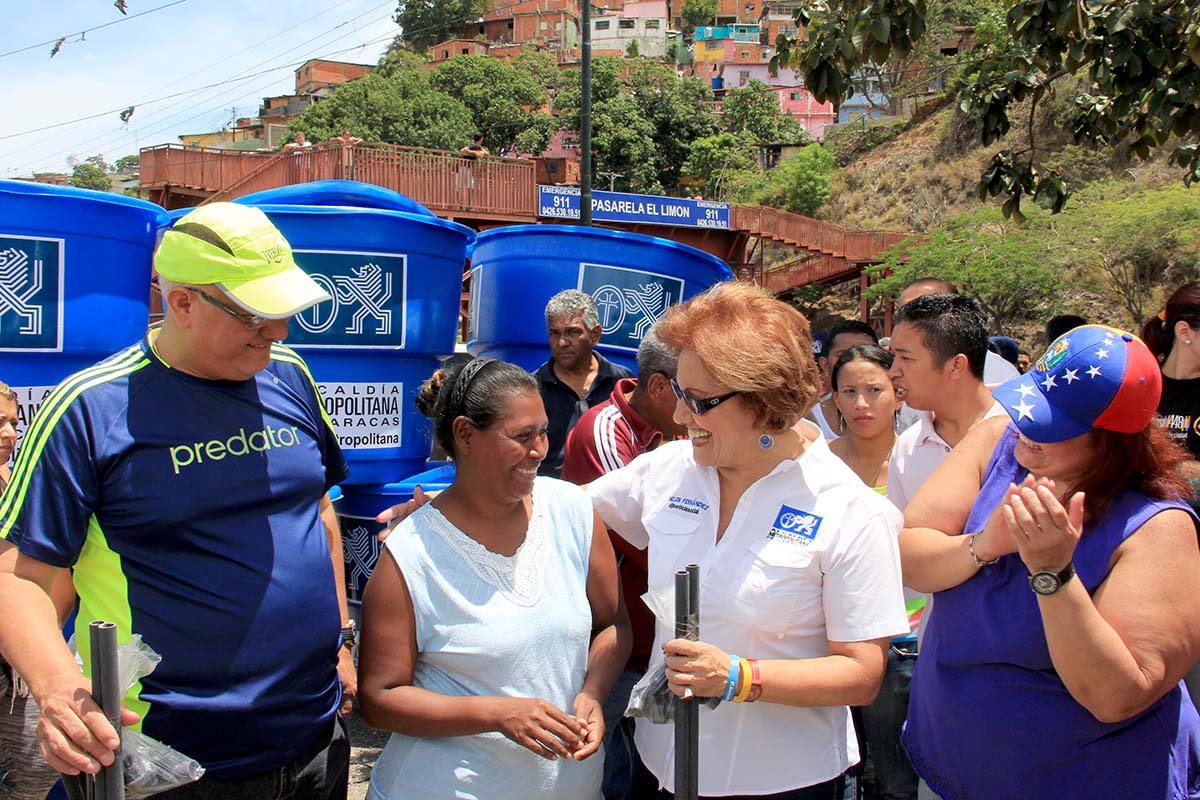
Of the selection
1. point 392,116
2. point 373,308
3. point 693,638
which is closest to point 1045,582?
point 693,638

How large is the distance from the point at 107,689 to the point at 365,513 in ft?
8.17

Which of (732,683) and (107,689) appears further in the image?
(732,683)

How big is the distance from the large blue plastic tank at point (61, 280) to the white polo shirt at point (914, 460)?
255 cm

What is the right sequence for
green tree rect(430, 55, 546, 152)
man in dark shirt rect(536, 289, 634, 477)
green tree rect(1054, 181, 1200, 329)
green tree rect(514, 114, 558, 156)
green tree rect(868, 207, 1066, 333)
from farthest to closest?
green tree rect(430, 55, 546, 152) < green tree rect(514, 114, 558, 156) < green tree rect(868, 207, 1066, 333) < green tree rect(1054, 181, 1200, 329) < man in dark shirt rect(536, 289, 634, 477)

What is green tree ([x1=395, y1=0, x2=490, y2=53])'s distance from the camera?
84.2 meters

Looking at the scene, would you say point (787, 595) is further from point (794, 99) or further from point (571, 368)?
point (794, 99)

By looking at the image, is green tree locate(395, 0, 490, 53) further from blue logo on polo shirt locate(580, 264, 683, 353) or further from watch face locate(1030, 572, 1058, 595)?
watch face locate(1030, 572, 1058, 595)

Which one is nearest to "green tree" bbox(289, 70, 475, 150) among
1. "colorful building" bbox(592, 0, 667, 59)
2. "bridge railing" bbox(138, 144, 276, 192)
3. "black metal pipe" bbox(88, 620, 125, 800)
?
"bridge railing" bbox(138, 144, 276, 192)

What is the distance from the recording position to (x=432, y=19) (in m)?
85.2

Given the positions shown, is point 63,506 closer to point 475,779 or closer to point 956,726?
point 475,779

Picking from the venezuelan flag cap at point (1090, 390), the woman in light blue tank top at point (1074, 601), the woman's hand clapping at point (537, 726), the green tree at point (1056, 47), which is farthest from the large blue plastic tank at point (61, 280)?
the green tree at point (1056, 47)

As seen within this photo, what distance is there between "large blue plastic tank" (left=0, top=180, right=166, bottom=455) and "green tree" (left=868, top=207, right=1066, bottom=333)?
2483 centimetres

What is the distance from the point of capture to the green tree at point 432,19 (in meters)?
84.2

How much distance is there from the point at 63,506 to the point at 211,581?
30 cm
